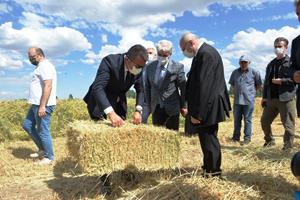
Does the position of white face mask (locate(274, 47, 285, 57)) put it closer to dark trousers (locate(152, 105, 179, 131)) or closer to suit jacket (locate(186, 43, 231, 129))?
dark trousers (locate(152, 105, 179, 131))

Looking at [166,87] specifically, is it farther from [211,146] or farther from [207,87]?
[207,87]

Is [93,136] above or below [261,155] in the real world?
above

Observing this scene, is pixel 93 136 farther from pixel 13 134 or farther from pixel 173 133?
pixel 13 134

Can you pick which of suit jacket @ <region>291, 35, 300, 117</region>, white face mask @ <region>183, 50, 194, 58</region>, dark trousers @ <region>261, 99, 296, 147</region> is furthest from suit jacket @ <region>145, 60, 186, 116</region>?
suit jacket @ <region>291, 35, 300, 117</region>

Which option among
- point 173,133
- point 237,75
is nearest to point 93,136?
point 173,133

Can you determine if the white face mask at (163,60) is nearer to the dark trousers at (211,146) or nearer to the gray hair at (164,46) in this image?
the gray hair at (164,46)

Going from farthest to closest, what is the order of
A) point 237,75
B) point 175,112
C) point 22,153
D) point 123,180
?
point 237,75 → point 22,153 → point 175,112 → point 123,180

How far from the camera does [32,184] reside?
704 cm

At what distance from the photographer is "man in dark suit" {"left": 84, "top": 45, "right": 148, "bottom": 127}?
19.5 ft

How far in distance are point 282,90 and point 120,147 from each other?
15.0 ft

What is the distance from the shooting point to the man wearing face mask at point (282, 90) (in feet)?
29.2

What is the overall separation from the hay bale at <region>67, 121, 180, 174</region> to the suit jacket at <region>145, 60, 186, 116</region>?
1.78 m

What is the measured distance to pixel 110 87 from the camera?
638 cm

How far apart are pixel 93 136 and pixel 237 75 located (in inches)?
259
